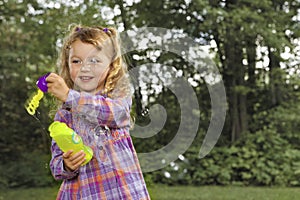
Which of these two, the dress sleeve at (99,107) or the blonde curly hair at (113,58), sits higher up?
the blonde curly hair at (113,58)

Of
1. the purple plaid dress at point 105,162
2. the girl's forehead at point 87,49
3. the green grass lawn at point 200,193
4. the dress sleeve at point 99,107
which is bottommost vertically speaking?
the green grass lawn at point 200,193

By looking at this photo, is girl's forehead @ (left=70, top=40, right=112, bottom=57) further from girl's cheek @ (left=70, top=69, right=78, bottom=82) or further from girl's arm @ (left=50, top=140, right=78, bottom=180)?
girl's arm @ (left=50, top=140, right=78, bottom=180)

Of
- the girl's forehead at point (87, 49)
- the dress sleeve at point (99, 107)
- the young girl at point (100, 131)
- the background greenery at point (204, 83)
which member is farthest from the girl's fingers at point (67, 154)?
the background greenery at point (204, 83)

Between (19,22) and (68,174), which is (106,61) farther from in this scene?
Answer: (19,22)

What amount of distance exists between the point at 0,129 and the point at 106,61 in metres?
5.87

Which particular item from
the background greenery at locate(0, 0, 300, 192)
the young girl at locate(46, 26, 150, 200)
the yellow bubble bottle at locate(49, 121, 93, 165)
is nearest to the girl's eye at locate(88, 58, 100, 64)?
the young girl at locate(46, 26, 150, 200)

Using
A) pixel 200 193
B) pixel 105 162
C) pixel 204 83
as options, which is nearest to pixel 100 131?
pixel 105 162

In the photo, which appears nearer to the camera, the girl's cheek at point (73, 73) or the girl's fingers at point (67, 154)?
the girl's fingers at point (67, 154)

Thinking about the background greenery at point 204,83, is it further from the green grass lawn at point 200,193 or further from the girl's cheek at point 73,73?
the girl's cheek at point 73,73

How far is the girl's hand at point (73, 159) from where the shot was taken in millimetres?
1854

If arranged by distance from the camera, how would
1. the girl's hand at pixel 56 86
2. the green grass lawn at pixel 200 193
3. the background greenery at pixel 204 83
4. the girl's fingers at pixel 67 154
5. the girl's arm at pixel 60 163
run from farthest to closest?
1. the background greenery at pixel 204 83
2. the green grass lawn at pixel 200 193
3. the girl's arm at pixel 60 163
4. the girl's fingers at pixel 67 154
5. the girl's hand at pixel 56 86

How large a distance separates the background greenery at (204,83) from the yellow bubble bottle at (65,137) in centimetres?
460

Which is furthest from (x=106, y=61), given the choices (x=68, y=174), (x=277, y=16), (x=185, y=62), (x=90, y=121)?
(x=277, y=16)

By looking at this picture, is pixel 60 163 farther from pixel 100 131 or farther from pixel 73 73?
pixel 73 73
